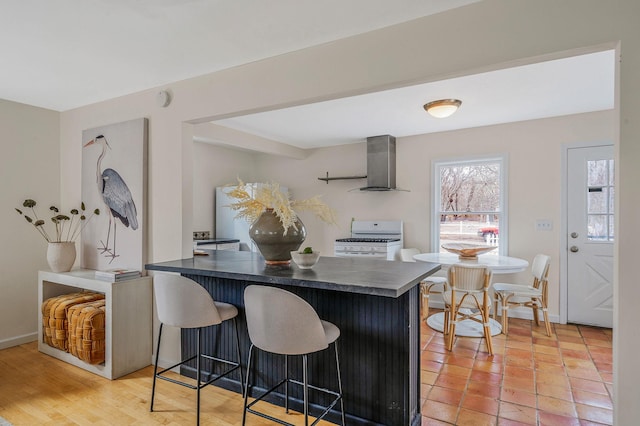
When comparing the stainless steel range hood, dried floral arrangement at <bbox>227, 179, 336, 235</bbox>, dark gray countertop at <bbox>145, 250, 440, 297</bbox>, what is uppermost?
the stainless steel range hood

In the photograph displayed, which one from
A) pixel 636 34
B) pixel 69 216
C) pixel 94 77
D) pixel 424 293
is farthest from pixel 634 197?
pixel 69 216

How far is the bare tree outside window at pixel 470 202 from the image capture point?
4.60 metres

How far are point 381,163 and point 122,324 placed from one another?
3.58 m

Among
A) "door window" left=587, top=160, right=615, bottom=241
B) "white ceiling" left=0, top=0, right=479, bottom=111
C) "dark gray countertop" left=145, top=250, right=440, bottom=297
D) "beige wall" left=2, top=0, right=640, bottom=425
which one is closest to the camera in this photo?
"beige wall" left=2, top=0, right=640, bottom=425

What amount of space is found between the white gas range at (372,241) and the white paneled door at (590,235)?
199 cm

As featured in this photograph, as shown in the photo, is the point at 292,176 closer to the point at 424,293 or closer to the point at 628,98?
the point at 424,293

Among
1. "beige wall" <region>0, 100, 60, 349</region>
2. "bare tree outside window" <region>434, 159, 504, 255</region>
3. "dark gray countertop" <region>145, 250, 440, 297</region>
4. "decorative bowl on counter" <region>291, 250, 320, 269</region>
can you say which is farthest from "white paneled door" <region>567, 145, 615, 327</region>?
"beige wall" <region>0, 100, 60, 349</region>

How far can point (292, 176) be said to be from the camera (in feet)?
20.0

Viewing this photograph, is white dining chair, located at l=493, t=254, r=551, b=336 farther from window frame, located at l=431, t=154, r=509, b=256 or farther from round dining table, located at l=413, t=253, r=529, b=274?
window frame, located at l=431, t=154, r=509, b=256

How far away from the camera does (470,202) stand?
→ 15.6ft

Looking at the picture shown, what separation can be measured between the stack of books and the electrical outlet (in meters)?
4.26

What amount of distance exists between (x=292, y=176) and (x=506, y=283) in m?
3.55

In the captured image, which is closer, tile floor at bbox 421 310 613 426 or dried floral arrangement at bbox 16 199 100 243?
tile floor at bbox 421 310 613 426

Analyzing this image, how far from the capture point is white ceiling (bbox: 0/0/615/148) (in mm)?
1899
